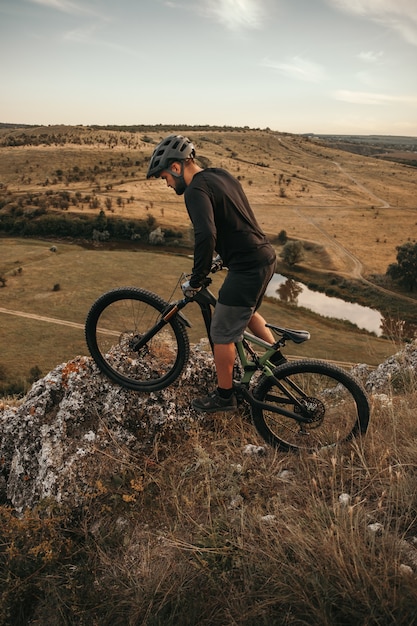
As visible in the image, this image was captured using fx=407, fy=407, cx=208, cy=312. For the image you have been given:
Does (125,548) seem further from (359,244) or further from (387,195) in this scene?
(387,195)

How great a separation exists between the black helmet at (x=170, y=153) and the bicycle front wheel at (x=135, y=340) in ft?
5.21

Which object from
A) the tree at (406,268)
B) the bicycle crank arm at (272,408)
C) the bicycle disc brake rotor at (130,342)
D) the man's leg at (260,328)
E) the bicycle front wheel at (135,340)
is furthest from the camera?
the tree at (406,268)

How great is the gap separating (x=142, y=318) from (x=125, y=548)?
2.90 metres

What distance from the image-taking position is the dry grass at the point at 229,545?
297cm

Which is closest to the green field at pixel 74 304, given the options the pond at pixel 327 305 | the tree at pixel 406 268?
the pond at pixel 327 305

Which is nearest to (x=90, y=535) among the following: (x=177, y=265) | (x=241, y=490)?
(x=241, y=490)

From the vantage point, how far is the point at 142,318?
19.3 feet

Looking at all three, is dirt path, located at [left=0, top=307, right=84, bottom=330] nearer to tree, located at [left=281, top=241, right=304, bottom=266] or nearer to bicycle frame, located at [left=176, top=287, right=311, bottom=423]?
tree, located at [left=281, top=241, right=304, bottom=266]

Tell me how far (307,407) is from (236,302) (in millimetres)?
1680

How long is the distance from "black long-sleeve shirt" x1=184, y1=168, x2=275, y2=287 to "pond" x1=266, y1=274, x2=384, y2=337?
53.1 meters

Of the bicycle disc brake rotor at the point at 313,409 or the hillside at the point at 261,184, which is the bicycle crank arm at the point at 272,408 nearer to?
the bicycle disc brake rotor at the point at 313,409

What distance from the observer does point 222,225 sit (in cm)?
465

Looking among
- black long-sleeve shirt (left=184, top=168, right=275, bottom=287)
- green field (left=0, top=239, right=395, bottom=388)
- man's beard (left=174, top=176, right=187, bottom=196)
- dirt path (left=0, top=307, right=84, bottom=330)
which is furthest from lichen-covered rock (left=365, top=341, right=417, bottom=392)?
dirt path (left=0, top=307, right=84, bottom=330)

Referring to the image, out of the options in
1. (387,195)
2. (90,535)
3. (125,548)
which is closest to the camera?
(125,548)
